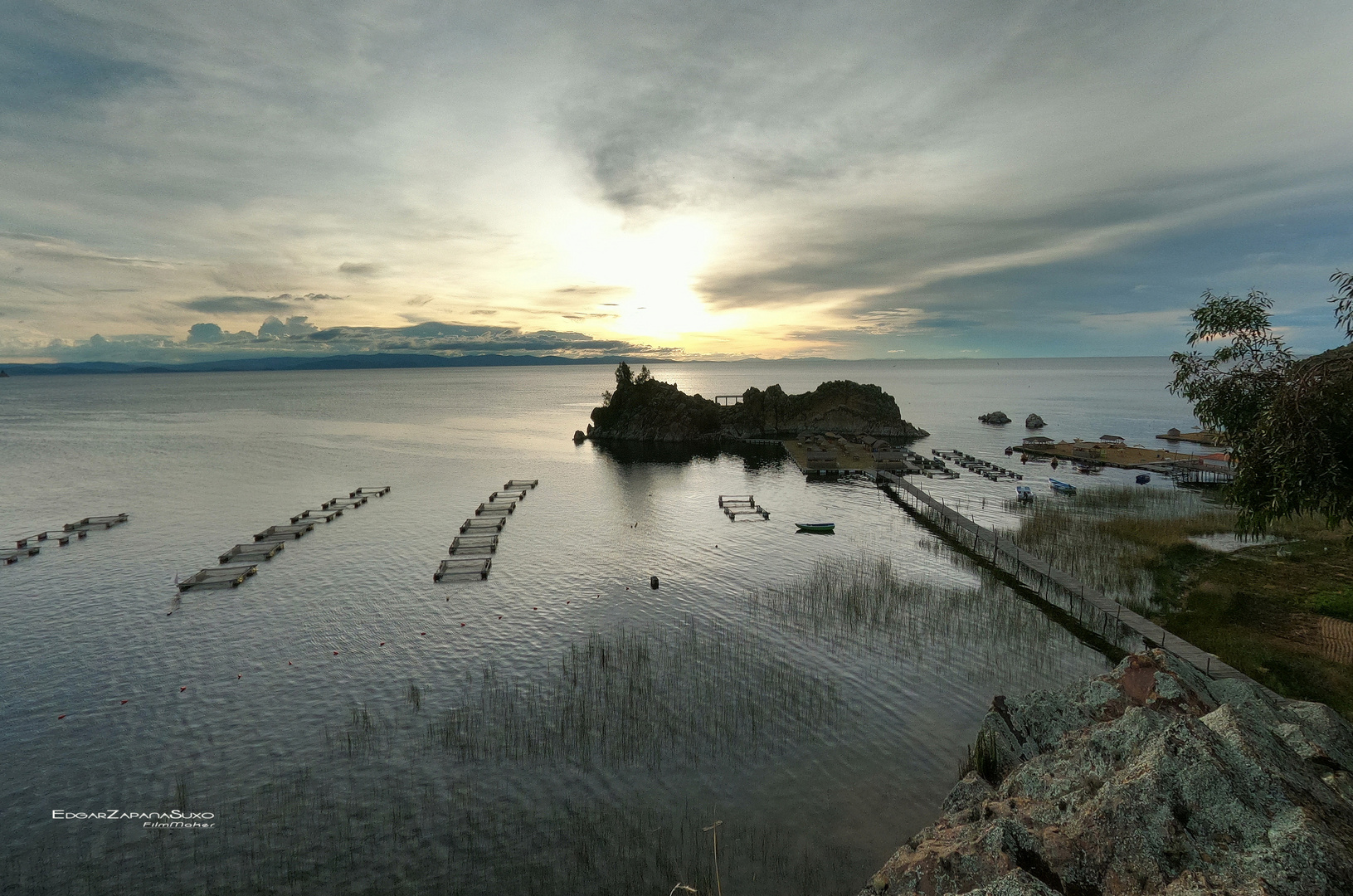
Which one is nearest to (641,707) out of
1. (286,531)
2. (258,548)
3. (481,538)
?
(481,538)

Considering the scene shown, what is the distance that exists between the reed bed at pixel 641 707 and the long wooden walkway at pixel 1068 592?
1764 centimetres

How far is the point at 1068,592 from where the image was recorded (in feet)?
139

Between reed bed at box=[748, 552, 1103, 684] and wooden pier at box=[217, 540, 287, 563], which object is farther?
wooden pier at box=[217, 540, 287, 563]

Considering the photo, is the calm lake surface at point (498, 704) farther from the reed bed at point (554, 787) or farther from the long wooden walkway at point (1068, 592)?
the long wooden walkway at point (1068, 592)

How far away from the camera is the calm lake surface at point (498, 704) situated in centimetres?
2119

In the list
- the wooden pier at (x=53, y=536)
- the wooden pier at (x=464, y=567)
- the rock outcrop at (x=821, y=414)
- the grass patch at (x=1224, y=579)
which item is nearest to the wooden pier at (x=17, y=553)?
the wooden pier at (x=53, y=536)

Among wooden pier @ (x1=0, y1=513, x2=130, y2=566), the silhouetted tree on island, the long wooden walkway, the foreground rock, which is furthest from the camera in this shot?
wooden pier @ (x1=0, y1=513, x2=130, y2=566)

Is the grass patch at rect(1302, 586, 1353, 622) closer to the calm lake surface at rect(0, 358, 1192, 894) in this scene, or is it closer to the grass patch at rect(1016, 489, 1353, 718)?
the grass patch at rect(1016, 489, 1353, 718)

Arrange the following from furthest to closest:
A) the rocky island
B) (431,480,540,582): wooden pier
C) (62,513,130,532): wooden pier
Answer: the rocky island
(62,513,130,532): wooden pier
(431,480,540,582): wooden pier

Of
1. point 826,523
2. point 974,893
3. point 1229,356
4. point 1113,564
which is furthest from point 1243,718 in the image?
point 826,523

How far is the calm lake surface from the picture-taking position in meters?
21.2

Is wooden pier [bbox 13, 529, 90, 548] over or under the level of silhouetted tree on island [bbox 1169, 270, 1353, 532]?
under

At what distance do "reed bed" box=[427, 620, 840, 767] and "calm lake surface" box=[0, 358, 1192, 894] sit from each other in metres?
A: 0.16

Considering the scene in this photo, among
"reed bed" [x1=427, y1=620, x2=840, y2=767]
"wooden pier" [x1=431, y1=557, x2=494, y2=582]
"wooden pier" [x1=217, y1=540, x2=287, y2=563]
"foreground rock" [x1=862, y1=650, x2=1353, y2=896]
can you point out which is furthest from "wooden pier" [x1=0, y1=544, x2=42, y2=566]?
"foreground rock" [x1=862, y1=650, x2=1353, y2=896]
